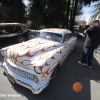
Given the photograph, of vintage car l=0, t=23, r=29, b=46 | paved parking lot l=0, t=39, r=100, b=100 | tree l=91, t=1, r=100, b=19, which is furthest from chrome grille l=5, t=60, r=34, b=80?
tree l=91, t=1, r=100, b=19

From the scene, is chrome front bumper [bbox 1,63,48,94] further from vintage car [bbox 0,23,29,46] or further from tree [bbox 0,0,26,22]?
tree [bbox 0,0,26,22]

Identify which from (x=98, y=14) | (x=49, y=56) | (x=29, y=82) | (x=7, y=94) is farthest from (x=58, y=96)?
(x=98, y=14)

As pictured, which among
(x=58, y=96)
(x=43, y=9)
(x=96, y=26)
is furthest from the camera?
(x=43, y=9)

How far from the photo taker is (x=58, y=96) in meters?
2.53

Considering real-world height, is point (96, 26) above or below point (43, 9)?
below

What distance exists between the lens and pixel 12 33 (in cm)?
594

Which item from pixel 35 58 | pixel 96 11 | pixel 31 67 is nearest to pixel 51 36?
pixel 35 58

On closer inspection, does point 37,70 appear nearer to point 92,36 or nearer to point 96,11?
point 92,36

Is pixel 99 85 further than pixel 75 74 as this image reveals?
No

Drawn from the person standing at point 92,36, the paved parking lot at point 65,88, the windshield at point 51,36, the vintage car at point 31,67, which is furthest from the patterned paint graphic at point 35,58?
the person standing at point 92,36

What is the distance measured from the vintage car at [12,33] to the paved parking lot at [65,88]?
260 centimetres

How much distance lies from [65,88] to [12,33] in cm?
444

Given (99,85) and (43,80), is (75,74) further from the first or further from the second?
(43,80)

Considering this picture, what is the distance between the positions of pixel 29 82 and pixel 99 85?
2.07 metres
